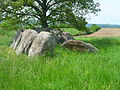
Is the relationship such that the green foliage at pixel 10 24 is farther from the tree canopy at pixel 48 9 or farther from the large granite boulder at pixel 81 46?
the large granite boulder at pixel 81 46

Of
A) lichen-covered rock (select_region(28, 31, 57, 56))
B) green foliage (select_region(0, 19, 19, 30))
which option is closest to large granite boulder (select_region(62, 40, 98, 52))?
lichen-covered rock (select_region(28, 31, 57, 56))

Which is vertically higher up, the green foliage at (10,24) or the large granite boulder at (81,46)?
the green foliage at (10,24)

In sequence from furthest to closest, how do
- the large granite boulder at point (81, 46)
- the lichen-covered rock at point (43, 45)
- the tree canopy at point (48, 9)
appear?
the tree canopy at point (48, 9) < the large granite boulder at point (81, 46) < the lichen-covered rock at point (43, 45)

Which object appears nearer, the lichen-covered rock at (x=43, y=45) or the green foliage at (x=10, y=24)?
the lichen-covered rock at (x=43, y=45)

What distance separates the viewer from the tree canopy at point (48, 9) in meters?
20.5

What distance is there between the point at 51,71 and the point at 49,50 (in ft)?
15.3

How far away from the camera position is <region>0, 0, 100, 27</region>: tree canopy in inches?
806

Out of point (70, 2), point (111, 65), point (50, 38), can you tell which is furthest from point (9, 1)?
point (111, 65)

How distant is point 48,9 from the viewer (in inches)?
Result: 847

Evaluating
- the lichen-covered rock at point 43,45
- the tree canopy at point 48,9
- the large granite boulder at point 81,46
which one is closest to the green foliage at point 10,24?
the tree canopy at point 48,9

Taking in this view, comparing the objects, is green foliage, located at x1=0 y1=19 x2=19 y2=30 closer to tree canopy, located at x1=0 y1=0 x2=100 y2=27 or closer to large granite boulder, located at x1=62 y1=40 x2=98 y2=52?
tree canopy, located at x1=0 y1=0 x2=100 y2=27

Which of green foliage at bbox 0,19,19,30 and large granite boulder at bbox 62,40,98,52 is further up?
green foliage at bbox 0,19,19,30

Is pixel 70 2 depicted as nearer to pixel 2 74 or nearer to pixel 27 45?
pixel 27 45

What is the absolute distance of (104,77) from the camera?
23.6ft
